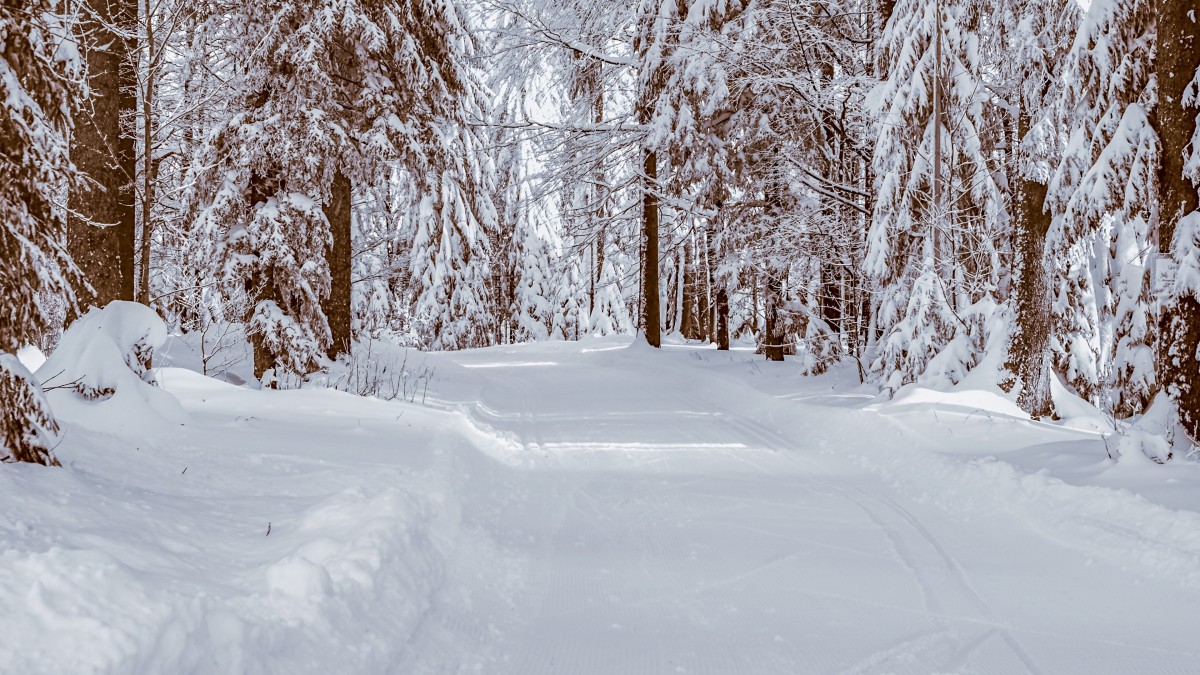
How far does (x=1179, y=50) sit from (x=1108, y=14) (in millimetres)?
1079

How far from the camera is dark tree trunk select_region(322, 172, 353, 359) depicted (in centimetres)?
1614

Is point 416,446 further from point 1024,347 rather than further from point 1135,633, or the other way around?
point 1024,347

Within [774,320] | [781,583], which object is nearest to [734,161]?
[774,320]

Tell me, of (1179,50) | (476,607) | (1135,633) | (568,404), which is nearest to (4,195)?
(476,607)

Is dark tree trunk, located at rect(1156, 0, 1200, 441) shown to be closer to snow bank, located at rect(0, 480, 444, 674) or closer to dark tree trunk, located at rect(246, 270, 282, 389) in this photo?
snow bank, located at rect(0, 480, 444, 674)

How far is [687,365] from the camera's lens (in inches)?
796

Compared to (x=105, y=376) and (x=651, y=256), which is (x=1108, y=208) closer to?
(x=105, y=376)

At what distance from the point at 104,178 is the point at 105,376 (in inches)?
194

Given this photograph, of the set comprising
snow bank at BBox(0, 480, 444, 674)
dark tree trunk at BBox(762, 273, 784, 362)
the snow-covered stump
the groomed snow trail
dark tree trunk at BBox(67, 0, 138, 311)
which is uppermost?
dark tree trunk at BBox(67, 0, 138, 311)

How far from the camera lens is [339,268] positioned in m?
16.3

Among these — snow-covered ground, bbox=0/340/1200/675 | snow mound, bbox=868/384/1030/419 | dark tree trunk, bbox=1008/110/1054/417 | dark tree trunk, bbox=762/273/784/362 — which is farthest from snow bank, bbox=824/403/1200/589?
dark tree trunk, bbox=762/273/784/362

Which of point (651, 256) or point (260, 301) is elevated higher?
point (651, 256)

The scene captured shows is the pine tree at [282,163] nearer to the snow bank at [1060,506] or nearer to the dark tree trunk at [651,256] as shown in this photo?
the snow bank at [1060,506]

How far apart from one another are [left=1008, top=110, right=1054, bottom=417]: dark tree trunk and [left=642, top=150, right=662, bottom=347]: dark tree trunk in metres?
14.2
